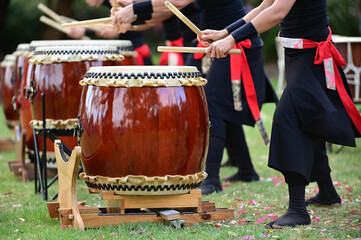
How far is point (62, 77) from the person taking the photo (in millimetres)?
4578

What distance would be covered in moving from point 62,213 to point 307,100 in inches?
58.5

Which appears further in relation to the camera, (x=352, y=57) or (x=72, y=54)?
(x=352, y=57)

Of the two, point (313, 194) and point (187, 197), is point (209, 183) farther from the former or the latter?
point (187, 197)

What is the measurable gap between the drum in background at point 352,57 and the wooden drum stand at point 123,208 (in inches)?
117

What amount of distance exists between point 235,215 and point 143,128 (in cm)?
92

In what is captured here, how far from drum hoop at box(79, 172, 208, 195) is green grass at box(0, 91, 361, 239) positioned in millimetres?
196

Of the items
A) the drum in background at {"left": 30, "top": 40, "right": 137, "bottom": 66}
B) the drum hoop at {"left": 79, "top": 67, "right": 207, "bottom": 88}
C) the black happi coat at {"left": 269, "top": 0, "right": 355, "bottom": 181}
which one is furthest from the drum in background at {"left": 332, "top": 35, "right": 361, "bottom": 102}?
the drum hoop at {"left": 79, "top": 67, "right": 207, "bottom": 88}

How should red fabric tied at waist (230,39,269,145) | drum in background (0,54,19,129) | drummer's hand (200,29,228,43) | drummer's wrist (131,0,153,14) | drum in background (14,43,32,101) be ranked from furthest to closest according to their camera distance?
drum in background (0,54,19,129)
drum in background (14,43,32,101)
red fabric tied at waist (230,39,269,145)
drummer's wrist (131,0,153,14)
drummer's hand (200,29,228,43)

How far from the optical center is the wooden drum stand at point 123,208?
11.2ft

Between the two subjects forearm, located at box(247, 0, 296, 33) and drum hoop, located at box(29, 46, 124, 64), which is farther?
drum hoop, located at box(29, 46, 124, 64)

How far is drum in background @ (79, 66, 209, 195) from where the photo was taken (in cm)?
329

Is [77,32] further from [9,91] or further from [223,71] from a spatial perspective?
[223,71]

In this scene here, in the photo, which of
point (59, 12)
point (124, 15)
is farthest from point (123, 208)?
point (59, 12)

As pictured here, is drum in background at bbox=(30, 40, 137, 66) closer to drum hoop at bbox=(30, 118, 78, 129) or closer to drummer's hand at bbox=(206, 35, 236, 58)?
drum hoop at bbox=(30, 118, 78, 129)
